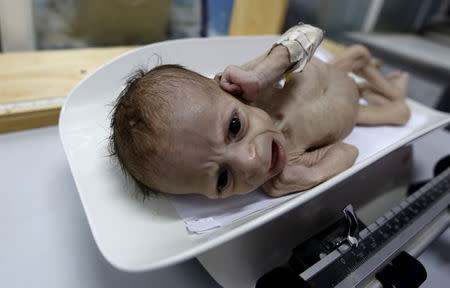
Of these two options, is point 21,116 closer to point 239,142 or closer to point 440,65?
point 239,142

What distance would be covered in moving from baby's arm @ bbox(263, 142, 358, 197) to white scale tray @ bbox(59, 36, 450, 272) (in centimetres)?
10

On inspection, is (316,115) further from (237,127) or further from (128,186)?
(128,186)

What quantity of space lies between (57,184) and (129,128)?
0.33m

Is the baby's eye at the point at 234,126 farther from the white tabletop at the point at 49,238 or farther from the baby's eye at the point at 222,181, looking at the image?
the white tabletop at the point at 49,238

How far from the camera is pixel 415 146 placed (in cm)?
113

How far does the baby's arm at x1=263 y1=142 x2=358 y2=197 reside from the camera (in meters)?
0.70

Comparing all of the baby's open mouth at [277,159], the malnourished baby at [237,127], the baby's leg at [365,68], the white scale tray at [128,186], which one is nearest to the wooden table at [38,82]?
the white scale tray at [128,186]

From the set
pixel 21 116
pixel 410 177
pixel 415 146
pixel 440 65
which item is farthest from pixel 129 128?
pixel 440 65

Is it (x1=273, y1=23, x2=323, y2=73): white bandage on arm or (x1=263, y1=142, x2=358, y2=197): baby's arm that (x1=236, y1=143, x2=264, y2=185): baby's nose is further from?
(x1=273, y1=23, x2=323, y2=73): white bandage on arm

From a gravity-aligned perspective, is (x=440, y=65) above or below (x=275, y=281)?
above

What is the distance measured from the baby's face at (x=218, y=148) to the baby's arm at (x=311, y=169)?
4cm

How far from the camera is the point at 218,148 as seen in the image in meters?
0.61

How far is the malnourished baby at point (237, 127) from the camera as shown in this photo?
0.58m

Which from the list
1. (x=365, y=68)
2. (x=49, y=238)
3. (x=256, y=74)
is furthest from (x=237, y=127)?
(x=365, y=68)
